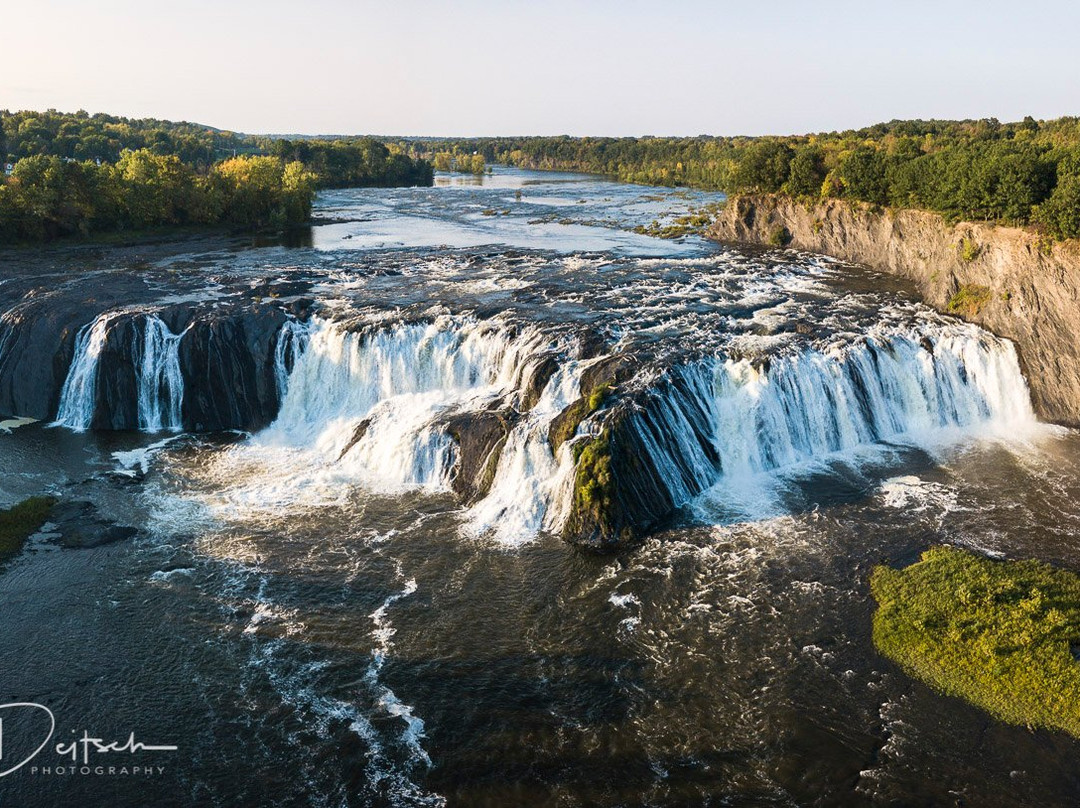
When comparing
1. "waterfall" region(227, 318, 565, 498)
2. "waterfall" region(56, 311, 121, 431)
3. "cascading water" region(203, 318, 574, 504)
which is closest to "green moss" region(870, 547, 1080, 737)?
"waterfall" region(227, 318, 565, 498)

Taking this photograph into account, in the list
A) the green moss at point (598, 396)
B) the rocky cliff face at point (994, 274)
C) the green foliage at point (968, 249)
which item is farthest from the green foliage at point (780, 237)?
the green moss at point (598, 396)

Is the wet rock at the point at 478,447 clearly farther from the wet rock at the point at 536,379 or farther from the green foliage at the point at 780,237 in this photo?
the green foliage at the point at 780,237

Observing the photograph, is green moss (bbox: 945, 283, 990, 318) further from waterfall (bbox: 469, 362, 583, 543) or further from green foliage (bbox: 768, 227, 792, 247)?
waterfall (bbox: 469, 362, 583, 543)

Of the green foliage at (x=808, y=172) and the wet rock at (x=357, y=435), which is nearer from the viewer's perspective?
the wet rock at (x=357, y=435)

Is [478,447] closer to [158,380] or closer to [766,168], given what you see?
[158,380]

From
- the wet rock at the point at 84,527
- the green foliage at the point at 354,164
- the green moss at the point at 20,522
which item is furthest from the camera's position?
the green foliage at the point at 354,164

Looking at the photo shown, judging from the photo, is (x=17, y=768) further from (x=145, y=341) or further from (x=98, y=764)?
(x=145, y=341)

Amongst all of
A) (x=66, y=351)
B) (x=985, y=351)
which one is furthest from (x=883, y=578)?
(x=66, y=351)
